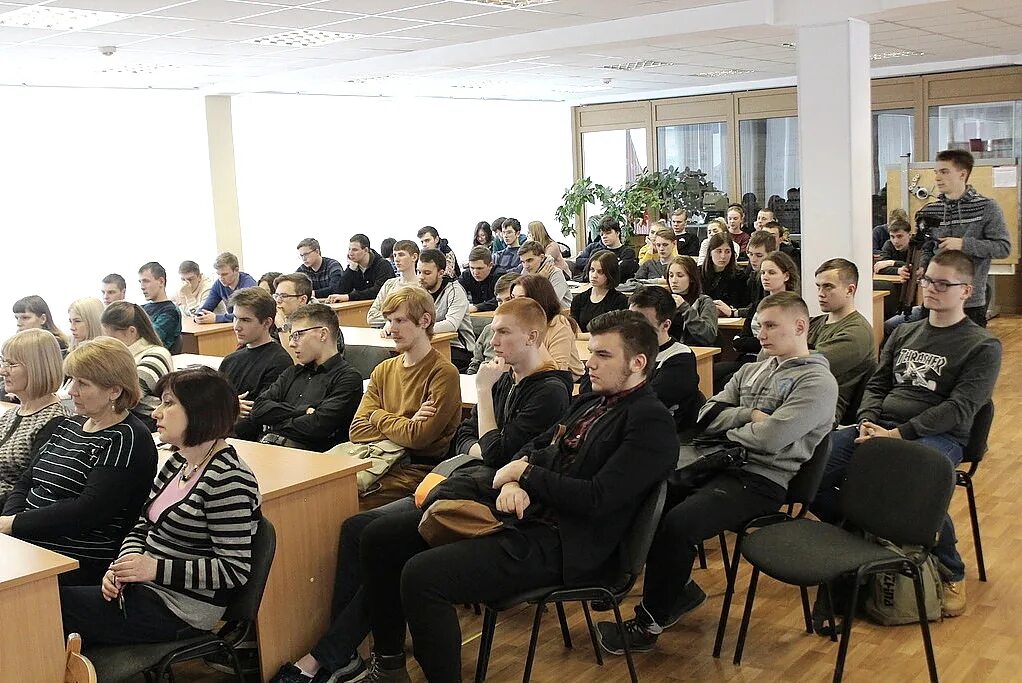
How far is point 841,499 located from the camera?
3.53m

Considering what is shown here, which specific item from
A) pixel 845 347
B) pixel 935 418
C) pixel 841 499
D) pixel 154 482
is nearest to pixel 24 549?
pixel 154 482

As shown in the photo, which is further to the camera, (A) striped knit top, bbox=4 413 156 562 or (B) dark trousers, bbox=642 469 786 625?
(B) dark trousers, bbox=642 469 786 625

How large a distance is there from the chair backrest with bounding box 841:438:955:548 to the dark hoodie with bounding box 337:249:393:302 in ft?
22.1

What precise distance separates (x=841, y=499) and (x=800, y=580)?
1.44 ft

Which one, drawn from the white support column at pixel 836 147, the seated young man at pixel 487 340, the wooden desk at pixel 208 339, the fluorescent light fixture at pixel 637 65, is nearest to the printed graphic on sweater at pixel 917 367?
the seated young man at pixel 487 340

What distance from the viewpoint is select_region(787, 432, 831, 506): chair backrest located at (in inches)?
148

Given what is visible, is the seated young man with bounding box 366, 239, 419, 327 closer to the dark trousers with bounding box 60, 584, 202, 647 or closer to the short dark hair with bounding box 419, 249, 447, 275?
the short dark hair with bounding box 419, 249, 447, 275

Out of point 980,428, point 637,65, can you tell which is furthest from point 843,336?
point 637,65

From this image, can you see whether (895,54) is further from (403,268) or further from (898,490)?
(898,490)

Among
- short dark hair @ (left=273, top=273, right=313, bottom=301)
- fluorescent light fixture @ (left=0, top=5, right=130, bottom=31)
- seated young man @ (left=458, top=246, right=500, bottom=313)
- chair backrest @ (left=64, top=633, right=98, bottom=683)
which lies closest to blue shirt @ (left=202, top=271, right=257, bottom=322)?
seated young man @ (left=458, top=246, right=500, bottom=313)

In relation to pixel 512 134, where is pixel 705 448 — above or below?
below

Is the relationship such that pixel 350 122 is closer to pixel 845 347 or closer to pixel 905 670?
pixel 845 347

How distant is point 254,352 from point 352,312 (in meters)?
4.25

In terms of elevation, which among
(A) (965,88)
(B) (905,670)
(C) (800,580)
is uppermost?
(A) (965,88)
